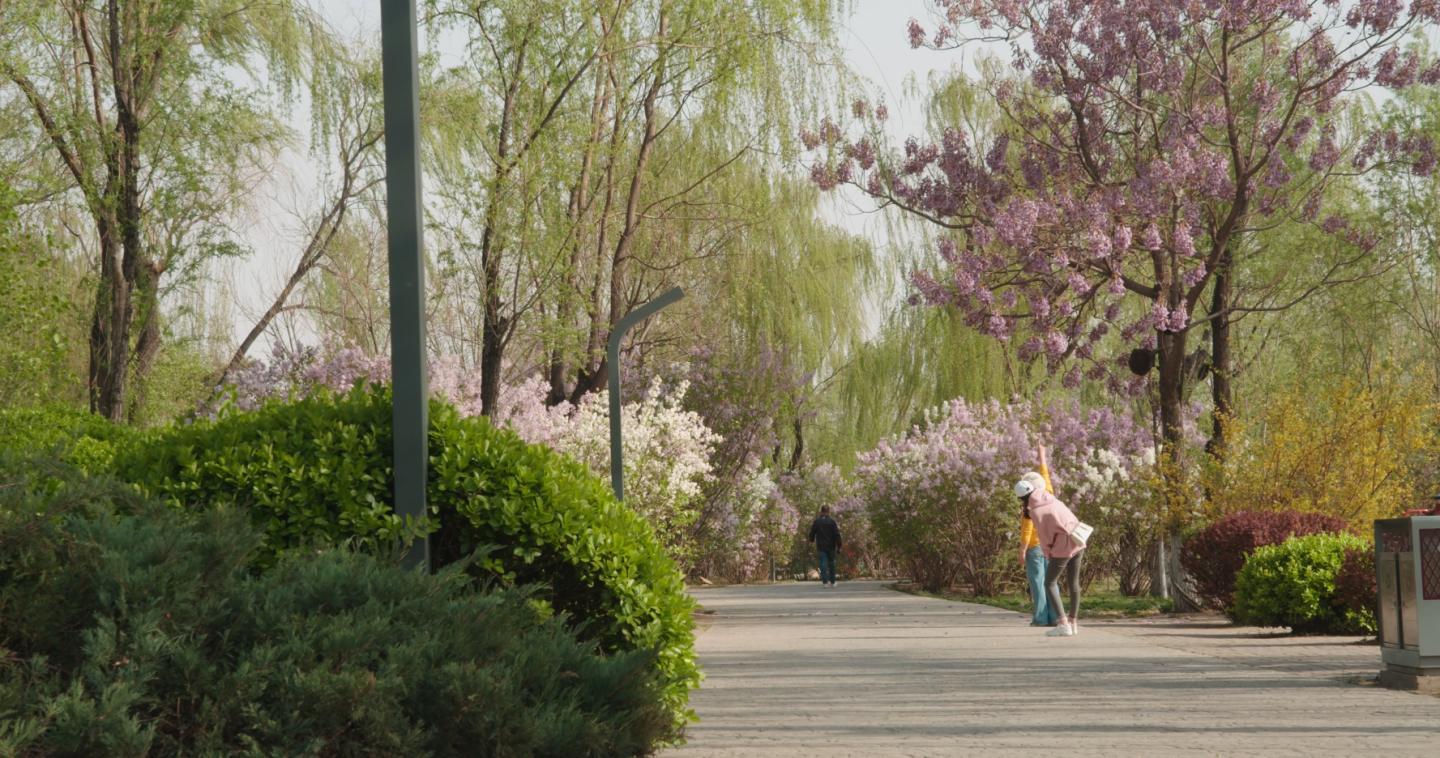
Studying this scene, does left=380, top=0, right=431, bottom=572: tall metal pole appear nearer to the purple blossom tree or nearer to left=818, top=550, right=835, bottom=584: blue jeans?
the purple blossom tree

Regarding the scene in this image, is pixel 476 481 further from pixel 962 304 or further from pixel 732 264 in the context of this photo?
pixel 732 264

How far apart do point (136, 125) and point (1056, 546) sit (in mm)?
12859

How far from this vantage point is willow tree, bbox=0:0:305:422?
1638cm

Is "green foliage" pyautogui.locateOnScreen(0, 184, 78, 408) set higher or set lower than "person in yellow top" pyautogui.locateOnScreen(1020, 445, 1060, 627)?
higher

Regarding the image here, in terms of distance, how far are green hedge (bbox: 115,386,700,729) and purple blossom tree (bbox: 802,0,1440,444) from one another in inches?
381

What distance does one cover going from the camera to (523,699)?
4453 millimetres

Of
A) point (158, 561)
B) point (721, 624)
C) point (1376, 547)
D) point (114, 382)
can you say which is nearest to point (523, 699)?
point (158, 561)

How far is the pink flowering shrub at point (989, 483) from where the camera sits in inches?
747

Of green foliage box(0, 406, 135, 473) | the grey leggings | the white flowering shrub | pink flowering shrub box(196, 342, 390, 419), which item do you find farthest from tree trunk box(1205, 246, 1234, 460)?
green foliage box(0, 406, 135, 473)

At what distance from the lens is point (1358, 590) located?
11.3m

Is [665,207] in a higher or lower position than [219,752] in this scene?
higher

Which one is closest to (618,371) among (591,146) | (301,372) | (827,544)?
(591,146)

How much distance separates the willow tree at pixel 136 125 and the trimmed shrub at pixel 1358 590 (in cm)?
1496

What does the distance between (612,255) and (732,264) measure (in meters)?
2.73
